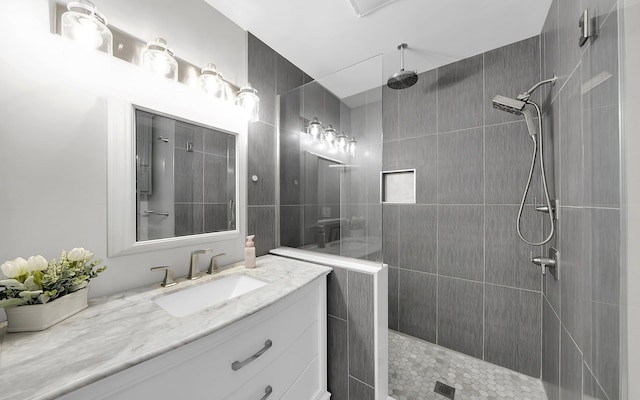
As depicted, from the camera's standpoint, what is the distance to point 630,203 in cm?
54

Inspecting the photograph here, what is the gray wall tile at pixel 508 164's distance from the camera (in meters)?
1.63

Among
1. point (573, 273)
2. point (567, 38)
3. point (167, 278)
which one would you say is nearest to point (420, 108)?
point (567, 38)

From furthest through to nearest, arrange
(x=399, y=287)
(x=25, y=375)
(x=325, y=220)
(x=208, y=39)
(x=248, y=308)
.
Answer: (x=399, y=287)
(x=325, y=220)
(x=208, y=39)
(x=248, y=308)
(x=25, y=375)

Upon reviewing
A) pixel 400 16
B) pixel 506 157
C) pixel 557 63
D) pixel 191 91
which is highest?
pixel 400 16

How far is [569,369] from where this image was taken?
1.06 meters

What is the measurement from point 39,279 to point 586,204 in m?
1.80

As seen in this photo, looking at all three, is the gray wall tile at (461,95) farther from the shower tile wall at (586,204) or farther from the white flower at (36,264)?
the white flower at (36,264)

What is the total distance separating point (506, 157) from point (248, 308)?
2.03 meters

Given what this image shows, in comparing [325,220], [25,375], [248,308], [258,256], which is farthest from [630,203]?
[258,256]

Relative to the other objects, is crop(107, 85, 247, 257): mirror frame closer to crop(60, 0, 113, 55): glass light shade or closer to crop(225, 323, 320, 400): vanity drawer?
crop(60, 0, 113, 55): glass light shade

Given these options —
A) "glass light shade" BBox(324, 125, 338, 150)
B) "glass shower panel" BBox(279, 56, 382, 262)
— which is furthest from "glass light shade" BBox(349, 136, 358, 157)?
"glass light shade" BBox(324, 125, 338, 150)

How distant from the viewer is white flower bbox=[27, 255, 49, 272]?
0.70m

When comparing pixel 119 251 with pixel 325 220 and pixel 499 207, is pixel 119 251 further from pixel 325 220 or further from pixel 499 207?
pixel 499 207

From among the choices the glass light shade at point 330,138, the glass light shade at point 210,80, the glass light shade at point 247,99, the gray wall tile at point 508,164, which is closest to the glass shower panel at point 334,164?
the glass light shade at point 330,138
